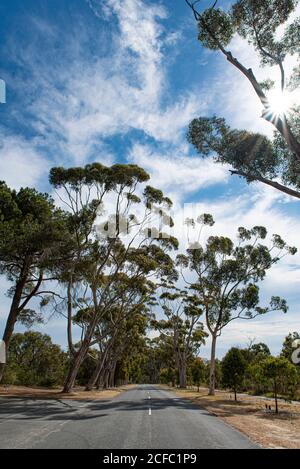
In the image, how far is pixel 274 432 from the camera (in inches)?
537

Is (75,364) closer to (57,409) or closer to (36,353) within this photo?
(57,409)

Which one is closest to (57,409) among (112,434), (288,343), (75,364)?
(112,434)

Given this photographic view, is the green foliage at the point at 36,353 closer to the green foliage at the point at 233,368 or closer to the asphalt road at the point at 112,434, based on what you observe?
the green foliage at the point at 233,368

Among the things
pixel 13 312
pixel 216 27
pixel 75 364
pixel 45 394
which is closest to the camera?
pixel 216 27

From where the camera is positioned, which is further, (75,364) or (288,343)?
(288,343)

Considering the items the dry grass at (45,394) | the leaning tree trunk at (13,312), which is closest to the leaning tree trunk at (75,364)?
the dry grass at (45,394)

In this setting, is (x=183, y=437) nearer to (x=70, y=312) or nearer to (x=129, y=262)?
(x=70, y=312)

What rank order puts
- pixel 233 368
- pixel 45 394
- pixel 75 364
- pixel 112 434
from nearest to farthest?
pixel 112 434
pixel 45 394
pixel 75 364
pixel 233 368

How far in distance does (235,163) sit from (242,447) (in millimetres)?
12564

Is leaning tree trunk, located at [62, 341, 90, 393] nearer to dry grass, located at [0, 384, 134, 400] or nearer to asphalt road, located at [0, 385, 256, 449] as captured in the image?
dry grass, located at [0, 384, 134, 400]

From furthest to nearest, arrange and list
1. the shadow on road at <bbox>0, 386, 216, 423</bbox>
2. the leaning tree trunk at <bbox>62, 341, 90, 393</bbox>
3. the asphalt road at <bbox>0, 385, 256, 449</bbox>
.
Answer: the leaning tree trunk at <bbox>62, 341, 90, 393</bbox>
the shadow on road at <bbox>0, 386, 216, 423</bbox>
the asphalt road at <bbox>0, 385, 256, 449</bbox>

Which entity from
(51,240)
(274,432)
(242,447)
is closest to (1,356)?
(51,240)

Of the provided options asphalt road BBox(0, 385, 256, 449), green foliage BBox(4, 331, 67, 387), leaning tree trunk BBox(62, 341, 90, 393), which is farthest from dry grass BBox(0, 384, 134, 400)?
green foliage BBox(4, 331, 67, 387)

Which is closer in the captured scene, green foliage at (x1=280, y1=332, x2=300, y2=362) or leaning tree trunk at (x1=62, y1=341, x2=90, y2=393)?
leaning tree trunk at (x1=62, y1=341, x2=90, y2=393)
